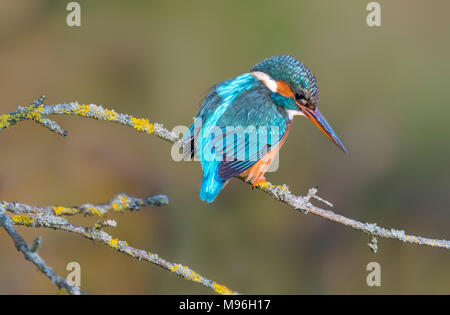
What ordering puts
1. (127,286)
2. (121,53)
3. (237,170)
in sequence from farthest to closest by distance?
1. (121,53)
2. (127,286)
3. (237,170)

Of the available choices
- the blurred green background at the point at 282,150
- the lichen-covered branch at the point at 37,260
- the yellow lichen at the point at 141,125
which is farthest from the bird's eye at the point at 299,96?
the lichen-covered branch at the point at 37,260

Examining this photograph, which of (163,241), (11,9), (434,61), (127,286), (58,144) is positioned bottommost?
(127,286)

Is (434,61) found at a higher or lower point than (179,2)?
lower

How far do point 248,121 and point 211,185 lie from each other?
369 millimetres

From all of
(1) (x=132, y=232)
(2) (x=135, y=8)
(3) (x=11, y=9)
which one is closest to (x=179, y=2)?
(2) (x=135, y=8)

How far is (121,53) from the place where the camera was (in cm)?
427

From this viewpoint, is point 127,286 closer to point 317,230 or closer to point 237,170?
point 317,230

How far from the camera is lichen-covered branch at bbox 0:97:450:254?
199cm

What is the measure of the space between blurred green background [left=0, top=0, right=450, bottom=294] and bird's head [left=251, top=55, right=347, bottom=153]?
4.22ft

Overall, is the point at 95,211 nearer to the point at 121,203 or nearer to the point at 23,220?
the point at 121,203

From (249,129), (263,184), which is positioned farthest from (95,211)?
(249,129)

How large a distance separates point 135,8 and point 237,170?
233cm

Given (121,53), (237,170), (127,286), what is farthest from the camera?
(121,53)

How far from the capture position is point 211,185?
246 centimetres
